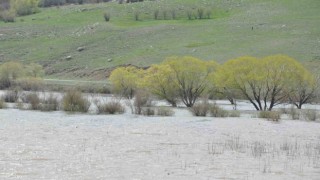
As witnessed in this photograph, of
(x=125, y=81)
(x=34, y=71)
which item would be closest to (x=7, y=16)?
(x=34, y=71)

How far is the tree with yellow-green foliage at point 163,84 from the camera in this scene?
60.1 metres

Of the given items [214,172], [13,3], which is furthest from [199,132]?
[13,3]

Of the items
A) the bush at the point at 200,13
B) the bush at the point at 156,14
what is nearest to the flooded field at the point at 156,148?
the bush at the point at 200,13

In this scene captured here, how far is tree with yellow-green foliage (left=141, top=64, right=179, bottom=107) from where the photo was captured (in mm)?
60062

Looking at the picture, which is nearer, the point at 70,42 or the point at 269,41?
the point at 269,41

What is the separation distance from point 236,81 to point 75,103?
15.1 metres

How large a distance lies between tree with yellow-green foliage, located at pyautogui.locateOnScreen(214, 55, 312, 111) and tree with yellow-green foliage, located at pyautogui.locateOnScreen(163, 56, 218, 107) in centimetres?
258

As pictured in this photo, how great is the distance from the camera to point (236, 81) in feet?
188

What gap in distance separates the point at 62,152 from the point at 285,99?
37994 millimetres

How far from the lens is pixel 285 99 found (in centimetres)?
6184

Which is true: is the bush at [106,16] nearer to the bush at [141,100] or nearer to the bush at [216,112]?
the bush at [141,100]

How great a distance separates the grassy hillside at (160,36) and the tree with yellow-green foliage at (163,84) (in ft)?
96.2

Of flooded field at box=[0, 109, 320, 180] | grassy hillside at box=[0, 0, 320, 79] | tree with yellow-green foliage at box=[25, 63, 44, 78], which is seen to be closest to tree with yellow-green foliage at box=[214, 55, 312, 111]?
flooded field at box=[0, 109, 320, 180]

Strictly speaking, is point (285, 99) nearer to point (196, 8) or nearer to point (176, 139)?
point (176, 139)
